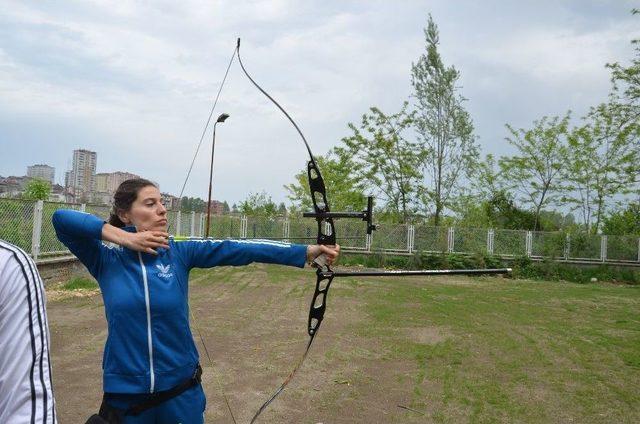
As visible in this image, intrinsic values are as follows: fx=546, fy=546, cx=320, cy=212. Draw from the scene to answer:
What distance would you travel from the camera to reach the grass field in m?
4.88

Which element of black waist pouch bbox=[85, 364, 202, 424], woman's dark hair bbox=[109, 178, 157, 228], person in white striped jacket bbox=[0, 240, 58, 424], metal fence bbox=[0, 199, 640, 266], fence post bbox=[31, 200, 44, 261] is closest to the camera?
person in white striped jacket bbox=[0, 240, 58, 424]

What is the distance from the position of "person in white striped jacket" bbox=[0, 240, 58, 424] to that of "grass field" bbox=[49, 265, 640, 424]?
140 inches

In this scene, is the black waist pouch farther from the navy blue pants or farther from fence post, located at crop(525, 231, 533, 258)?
fence post, located at crop(525, 231, 533, 258)

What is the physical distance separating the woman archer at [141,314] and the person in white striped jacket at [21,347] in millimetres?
951

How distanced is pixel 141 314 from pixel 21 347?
0.99 m

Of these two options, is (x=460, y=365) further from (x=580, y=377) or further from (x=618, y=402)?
(x=618, y=402)

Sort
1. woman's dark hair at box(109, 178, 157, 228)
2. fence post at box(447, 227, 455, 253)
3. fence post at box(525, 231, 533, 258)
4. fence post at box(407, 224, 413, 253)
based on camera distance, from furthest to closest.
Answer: fence post at box(407, 224, 413, 253), fence post at box(447, 227, 455, 253), fence post at box(525, 231, 533, 258), woman's dark hair at box(109, 178, 157, 228)

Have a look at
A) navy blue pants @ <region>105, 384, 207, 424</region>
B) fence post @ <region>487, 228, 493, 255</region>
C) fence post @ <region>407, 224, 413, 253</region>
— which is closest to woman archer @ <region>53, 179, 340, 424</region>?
navy blue pants @ <region>105, 384, 207, 424</region>

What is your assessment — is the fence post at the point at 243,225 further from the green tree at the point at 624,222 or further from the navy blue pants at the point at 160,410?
the navy blue pants at the point at 160,410

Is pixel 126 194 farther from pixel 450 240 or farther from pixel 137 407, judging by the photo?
pixel 450 240

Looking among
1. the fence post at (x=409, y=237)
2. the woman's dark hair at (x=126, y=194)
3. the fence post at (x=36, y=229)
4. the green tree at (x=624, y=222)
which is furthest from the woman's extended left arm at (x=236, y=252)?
the green tree at (x=624, y=222)

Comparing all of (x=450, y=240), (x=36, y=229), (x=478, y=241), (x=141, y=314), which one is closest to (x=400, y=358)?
(x=141, y=314)

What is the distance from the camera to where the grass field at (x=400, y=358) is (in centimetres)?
488

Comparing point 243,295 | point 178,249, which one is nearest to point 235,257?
point 178,249
